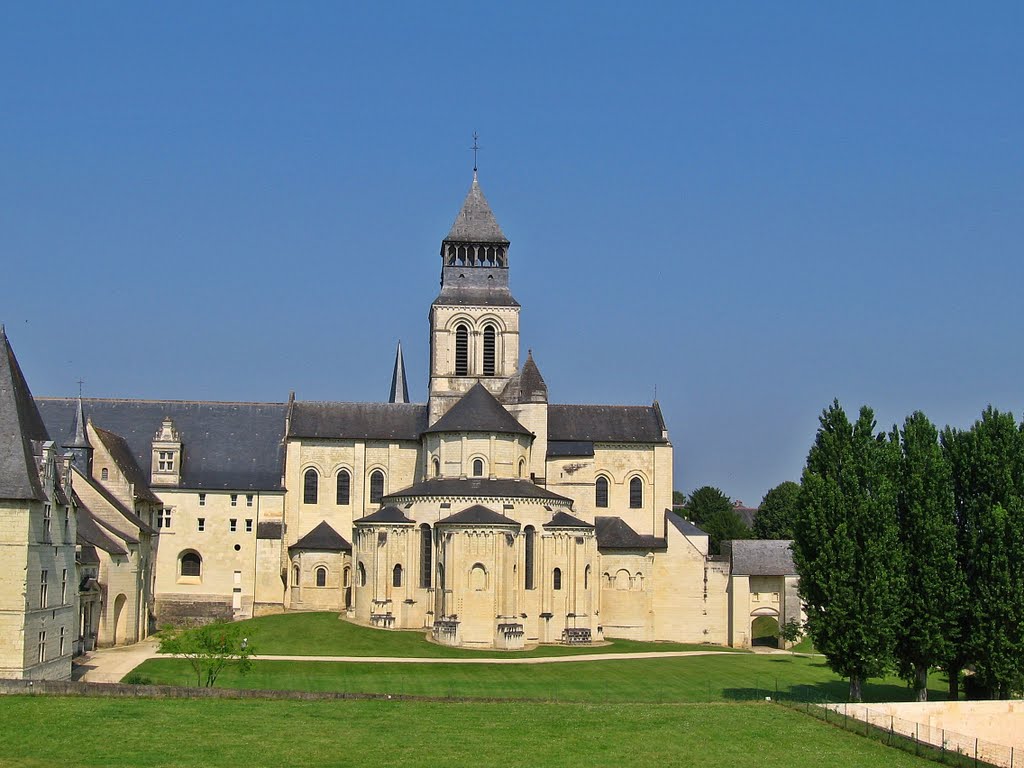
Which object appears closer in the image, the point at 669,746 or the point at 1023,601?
the point at 669,746

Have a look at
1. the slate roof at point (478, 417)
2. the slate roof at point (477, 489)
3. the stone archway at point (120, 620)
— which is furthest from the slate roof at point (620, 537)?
the stone archway at point (120, 620)

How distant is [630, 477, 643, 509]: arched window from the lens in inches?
2938

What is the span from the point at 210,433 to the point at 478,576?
22.4 m

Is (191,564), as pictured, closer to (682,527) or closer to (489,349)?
(489,349)

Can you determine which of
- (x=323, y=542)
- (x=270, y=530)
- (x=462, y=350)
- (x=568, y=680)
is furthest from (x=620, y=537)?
(x=568, y=680)

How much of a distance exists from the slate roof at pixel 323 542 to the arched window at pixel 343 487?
6.54 ft

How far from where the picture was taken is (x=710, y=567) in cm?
7194

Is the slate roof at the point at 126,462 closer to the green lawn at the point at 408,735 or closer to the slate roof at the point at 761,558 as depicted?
the green lawn at the point at 408,735

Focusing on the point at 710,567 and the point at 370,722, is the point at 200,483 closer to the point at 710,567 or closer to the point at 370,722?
the point at 710,567

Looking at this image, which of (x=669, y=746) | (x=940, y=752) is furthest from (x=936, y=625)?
(x=669, y=746)

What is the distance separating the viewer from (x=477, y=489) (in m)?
64.7

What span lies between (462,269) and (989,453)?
128 feet

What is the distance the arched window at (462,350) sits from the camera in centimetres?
7606

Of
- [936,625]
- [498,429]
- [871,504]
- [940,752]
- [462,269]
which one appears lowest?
[940,752]
